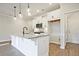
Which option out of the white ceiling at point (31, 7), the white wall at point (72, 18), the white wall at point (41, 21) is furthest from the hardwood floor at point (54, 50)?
the white ceiling at point (31, 7)

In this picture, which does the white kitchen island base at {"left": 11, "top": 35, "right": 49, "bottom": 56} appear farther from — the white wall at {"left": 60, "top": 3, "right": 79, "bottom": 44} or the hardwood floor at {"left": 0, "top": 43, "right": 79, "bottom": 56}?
the white wall at {"left": 60, "top": 3, "right": 79, "bottom": 44}

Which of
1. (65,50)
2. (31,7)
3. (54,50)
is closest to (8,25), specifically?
(31,7)

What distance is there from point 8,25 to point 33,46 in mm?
708

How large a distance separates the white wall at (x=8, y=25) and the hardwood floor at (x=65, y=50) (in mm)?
803

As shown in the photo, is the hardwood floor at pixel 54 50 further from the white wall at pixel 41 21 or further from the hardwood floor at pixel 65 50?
the white wall at pixel 41 21

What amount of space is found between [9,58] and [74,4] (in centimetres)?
165

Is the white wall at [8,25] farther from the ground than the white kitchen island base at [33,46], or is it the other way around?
the white wall at [8,25]

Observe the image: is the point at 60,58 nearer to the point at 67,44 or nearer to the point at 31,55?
the point at 67,44

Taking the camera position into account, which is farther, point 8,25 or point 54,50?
point 54,50

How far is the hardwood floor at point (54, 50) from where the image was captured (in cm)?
185

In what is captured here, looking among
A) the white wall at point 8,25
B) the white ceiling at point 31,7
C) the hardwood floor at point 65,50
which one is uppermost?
the white ceiling at point 31,7

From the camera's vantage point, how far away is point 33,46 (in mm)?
2031

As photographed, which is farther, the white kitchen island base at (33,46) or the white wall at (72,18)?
the white kitchen island base at (33,46)

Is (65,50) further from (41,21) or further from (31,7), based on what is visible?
(31,7)
